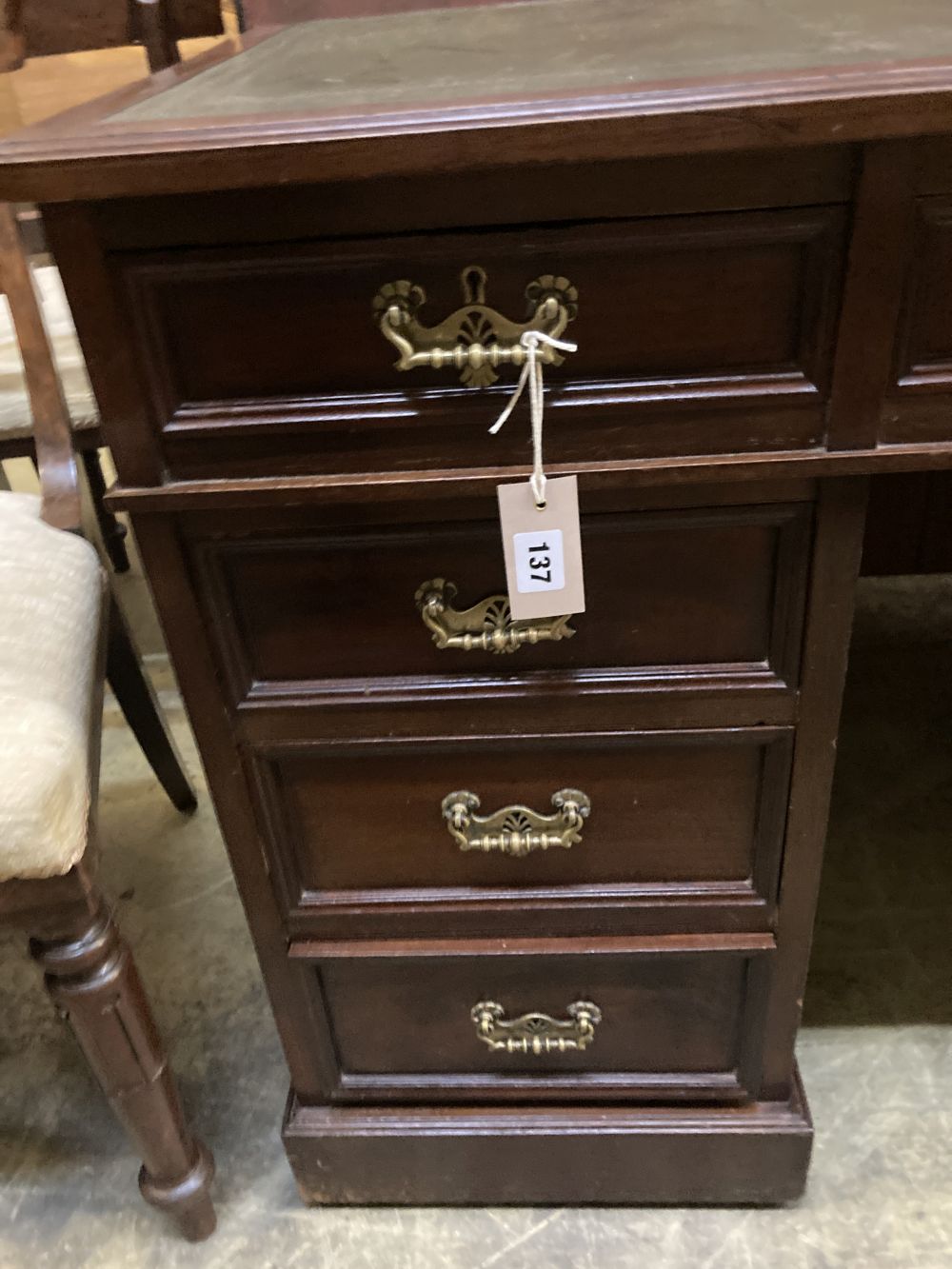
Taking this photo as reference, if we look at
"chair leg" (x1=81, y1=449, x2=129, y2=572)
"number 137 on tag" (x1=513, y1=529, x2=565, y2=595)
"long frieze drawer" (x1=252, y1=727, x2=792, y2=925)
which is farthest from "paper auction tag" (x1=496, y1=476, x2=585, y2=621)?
"chair leg" (x1=81, y1=449, x2=129, y2=572)

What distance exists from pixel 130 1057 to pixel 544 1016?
1.07ft

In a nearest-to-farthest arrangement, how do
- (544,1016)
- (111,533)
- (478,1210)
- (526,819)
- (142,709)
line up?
(526,819) < (544,1016) < (478,1210) < (142,709) < (111,533)

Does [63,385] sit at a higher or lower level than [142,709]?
higher

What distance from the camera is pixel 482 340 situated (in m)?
0.55

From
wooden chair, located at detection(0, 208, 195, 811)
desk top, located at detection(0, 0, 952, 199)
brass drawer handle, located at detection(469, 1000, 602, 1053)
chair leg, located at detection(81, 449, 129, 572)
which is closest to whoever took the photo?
desk top, located at detection(0, 0, 952, 199)

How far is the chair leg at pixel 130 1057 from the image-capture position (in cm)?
74

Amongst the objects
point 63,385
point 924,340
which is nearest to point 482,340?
point 924,340

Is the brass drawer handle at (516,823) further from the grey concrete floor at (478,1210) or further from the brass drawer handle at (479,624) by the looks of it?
the grey concrete floor at (478,1210)

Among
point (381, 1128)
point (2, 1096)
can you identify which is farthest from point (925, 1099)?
point (2, 1096)

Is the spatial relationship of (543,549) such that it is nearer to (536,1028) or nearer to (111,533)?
(536,1028)

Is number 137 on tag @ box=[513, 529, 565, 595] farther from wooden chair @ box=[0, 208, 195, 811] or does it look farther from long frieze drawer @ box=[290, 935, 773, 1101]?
wooden chair @ box=[0, 208, 195, 811]

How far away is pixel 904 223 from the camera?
1.68 feet

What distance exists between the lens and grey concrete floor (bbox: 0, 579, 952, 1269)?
91 cm

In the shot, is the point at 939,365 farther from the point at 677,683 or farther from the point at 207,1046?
→ the point at 207,1046
